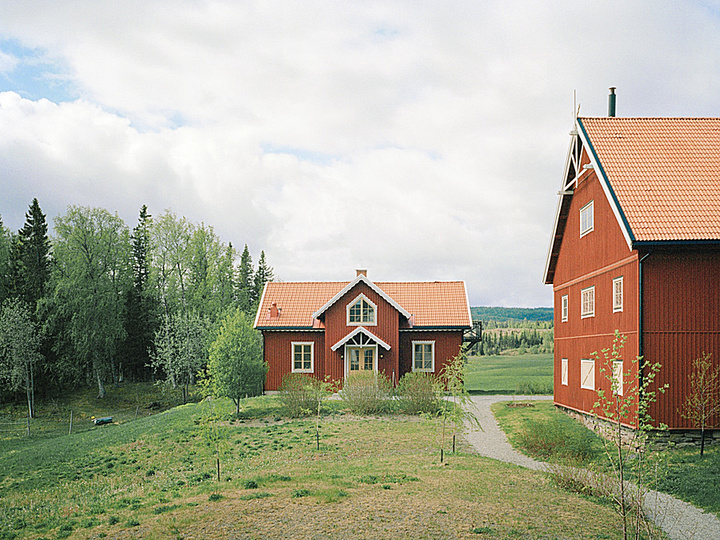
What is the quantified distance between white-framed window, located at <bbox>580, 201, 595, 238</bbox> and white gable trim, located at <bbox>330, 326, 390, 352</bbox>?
1295 centimetres

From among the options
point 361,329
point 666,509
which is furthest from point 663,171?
point 361,329

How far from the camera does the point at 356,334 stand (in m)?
32.2

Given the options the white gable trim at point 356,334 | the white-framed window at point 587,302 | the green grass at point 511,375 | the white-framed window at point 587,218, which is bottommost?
the green grass at point 511,375

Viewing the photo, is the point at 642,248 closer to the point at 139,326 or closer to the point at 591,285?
the point at 591,285

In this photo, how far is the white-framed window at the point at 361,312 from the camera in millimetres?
32688

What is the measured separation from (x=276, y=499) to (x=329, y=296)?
81.7 ft

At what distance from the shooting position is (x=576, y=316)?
76.5ft

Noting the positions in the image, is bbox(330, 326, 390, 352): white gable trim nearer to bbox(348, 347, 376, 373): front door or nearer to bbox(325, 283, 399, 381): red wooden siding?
bbox(325, 283, 399, 381): red wooden siding

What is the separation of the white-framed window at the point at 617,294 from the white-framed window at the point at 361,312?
15397 mm

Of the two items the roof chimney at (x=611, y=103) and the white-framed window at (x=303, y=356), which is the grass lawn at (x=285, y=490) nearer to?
the white-framed window at (x=303, y=356)

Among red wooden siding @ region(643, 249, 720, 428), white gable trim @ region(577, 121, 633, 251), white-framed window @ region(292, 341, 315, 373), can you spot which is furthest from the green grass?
red wooden siding @ region(643, 249, 720, 428)

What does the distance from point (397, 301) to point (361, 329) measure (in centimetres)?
453

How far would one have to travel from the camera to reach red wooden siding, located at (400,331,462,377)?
33.5 m

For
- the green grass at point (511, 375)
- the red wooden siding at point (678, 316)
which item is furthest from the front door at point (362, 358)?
the red wooden siding at point (678, 316)
